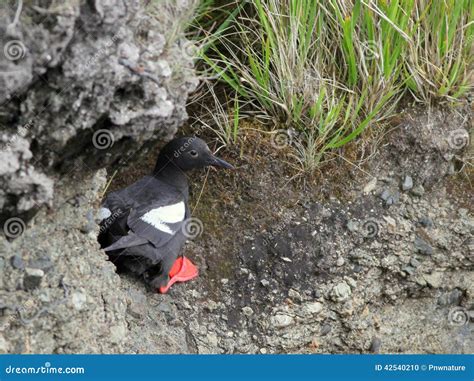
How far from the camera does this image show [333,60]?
5.80 m

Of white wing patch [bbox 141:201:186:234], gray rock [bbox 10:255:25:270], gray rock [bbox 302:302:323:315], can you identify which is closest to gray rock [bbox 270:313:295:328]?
gray rock [bbox 302:302:323:315]

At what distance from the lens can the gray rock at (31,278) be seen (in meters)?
4.15

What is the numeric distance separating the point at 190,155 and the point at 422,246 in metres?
1.68

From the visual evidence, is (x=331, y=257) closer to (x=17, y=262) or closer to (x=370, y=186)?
(x=370, y=186)

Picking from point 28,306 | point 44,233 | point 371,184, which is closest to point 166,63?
point 44,233

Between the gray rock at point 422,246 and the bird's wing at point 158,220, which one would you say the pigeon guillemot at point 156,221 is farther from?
the gray rock at point 422,246

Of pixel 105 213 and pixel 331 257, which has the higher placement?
pixel 105 213

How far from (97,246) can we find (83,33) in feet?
4.46

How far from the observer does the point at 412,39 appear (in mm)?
5793

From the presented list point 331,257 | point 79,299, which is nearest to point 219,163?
point 331,257

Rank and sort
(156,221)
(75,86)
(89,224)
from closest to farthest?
(75,86) < (89,224) < (156,221)

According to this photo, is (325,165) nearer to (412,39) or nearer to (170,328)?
(412,39)

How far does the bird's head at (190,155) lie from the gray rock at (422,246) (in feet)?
4.50

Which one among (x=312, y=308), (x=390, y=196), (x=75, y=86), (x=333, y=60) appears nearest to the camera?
(x=75, y=86)
